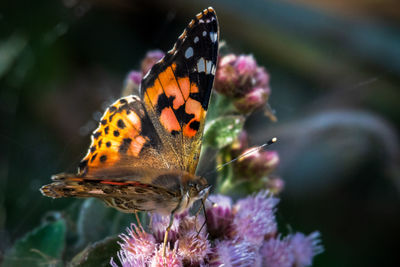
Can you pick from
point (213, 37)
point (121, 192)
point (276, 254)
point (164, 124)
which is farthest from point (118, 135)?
point (276, 254)

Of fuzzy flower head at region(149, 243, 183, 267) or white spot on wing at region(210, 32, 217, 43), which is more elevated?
white spot on wing at region(210, 32, 217, 43)

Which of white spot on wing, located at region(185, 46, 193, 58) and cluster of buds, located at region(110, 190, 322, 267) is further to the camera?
white spot on wing, located at region(185, 46, 193, 58)

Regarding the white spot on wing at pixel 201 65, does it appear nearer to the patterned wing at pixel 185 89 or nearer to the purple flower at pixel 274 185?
the patterned wing at pixel 185 89

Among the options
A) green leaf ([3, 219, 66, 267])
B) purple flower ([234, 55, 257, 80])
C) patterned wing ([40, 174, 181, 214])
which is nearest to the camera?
patterned wing ([40, 174, 181, 214])

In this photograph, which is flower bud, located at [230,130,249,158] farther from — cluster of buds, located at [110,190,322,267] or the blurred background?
the blurred background

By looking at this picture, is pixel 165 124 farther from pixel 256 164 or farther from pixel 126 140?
pixel 256 164

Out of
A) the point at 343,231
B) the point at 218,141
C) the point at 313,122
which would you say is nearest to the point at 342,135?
the point at 313,122

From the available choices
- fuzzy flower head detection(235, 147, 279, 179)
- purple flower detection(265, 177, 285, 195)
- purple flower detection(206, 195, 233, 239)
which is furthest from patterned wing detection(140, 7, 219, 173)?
purple flower detection(265, 177, 285, 195)

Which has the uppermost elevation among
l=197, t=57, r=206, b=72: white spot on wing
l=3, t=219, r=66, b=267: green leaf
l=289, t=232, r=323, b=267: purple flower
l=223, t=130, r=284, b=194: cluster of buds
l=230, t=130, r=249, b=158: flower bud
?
l=197, t=57, r=206, b=72: white spot on wing
